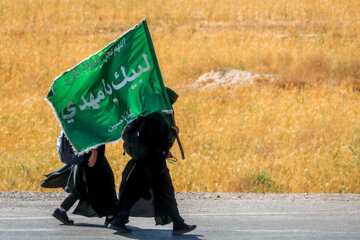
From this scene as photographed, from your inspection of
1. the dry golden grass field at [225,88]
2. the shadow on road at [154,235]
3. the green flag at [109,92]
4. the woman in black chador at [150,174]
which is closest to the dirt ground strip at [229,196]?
the dry golden grass field at [225,88]

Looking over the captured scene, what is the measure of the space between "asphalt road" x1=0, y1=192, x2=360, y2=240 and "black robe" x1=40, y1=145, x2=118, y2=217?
8.2 inches

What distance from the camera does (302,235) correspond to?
6.70m

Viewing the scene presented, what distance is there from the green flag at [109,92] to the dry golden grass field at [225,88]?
144 inches

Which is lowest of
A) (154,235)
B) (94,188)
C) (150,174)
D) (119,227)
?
(154,235)

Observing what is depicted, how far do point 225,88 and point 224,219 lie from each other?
1163cm

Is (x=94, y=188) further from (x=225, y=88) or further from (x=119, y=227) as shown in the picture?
(x=225, y=88)

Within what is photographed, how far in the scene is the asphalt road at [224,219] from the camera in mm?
6648

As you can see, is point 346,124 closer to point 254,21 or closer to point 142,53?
point 142,53

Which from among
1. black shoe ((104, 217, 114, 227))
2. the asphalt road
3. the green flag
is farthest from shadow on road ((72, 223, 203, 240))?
the green flag

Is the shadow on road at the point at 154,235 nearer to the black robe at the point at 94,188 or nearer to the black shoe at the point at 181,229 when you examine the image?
the black shoe at the point at 181,229

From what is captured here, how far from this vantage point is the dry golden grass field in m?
10.7

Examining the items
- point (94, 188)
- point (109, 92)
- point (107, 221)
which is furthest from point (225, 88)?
point (109, 92)

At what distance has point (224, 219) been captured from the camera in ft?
24.3

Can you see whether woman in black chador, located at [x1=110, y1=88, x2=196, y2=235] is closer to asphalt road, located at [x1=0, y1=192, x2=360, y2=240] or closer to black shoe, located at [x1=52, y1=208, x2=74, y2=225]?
asphalt road, located at [x1=0, y1=192, x2=360, y2=240]
